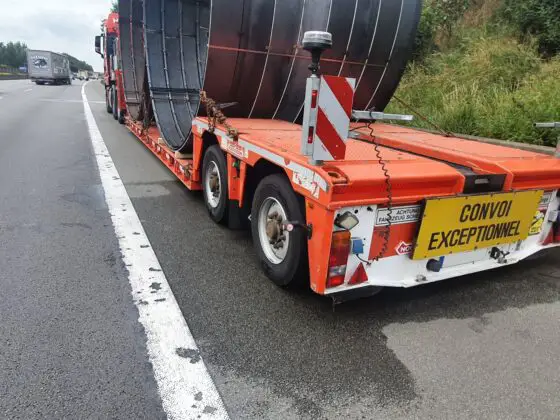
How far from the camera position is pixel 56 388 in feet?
7.12

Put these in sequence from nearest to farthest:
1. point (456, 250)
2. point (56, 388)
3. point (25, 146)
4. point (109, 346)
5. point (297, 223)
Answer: point (56, 388), point (109, 346), point (297, 223), point (456, 250), point (25, 146)

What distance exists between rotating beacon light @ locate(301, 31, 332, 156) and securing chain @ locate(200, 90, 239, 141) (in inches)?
55.1

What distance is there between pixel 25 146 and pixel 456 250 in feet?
28.9

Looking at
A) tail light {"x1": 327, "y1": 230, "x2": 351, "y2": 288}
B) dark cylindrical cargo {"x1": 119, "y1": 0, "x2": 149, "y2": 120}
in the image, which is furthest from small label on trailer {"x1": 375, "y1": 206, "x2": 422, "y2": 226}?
dark cylindrical cargo {"x1": 119, "y1": 0, "x2": 149, "y2": 120}

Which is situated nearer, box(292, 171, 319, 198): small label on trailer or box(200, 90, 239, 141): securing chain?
box(292, 171, 319, 198): small label on trailer

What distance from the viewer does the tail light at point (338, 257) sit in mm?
2580

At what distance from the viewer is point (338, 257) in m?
2.62

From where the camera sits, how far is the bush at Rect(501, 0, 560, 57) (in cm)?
880

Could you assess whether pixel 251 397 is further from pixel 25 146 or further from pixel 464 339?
pixel 25 146

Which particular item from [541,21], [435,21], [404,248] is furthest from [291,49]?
[435,21]

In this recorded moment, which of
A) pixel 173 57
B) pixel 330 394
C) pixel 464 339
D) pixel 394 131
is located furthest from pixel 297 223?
pixel 173 57

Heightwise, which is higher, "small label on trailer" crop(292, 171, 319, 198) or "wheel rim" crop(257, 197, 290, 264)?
"small label on trailer" crop(292, 171, 319, 198)

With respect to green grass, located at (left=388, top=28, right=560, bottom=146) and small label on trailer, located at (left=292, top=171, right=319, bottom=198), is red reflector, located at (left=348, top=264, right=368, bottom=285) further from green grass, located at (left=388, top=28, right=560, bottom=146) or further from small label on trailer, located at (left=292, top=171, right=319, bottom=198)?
green grass, located at (left=388, top=28, right=560, bottom=146)

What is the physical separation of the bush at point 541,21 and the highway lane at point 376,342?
699cm
